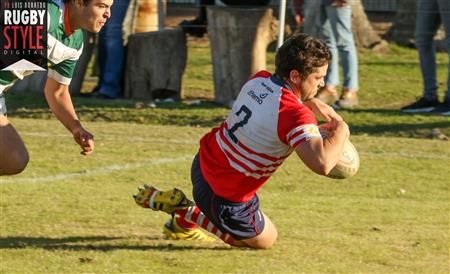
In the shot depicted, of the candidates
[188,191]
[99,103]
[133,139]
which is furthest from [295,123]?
[99,103]

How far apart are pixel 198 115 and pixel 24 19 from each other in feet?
19.0

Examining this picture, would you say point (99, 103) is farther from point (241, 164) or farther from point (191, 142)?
point (241, 164)

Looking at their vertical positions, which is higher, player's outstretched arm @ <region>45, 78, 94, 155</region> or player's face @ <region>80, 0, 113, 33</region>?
player's face @ <region>80, 0, 113, 33</region>

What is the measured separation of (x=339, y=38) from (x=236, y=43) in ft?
3.46

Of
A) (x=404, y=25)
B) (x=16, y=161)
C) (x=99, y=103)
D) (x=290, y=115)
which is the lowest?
(x=404, y=25)

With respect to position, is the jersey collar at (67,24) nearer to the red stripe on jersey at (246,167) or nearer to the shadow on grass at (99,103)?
the red stripe on jersey at (246,167)

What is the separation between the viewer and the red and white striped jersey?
646 cm

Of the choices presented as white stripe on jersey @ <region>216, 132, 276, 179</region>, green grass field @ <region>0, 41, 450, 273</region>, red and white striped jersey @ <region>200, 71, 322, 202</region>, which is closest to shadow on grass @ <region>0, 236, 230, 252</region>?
green grass field @ <region>0, 41, 450, 273</region>

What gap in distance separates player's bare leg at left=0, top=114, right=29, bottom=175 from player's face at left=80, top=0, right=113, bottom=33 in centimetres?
68

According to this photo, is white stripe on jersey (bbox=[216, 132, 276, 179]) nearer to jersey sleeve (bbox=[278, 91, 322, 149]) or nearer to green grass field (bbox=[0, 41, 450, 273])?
jersey sleeve (bbox=[278, 91, 322, 149])

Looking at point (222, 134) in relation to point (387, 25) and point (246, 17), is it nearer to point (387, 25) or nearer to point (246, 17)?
point (246, 17)

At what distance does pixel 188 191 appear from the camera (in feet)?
29.3

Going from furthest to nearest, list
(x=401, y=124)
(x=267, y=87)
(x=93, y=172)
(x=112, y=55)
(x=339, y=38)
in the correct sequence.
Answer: (x=112, y=55) < (x=339, y=38) < (x=401, y=124) < (x=93, y=172) < (x=267, y=87)

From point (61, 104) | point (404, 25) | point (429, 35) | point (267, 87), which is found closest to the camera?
point (267, 87)
